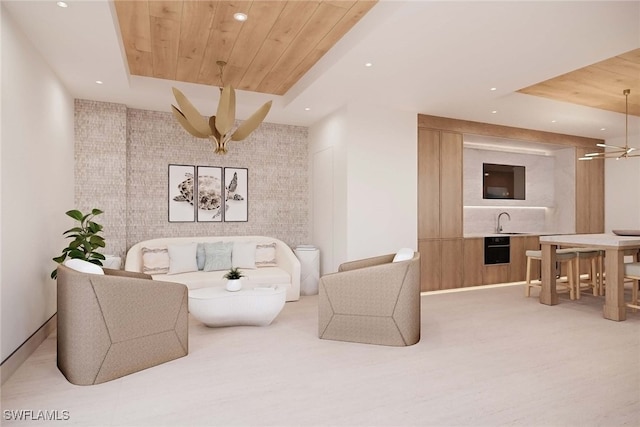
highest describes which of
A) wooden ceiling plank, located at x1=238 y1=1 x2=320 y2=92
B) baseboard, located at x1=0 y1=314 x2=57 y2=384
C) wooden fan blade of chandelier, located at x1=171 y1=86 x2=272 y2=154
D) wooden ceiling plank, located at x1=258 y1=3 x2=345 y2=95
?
wooden ceiling plank, located at x1=238 y1=1 x2=320 y2=92

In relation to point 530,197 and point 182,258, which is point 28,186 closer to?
point 182,258

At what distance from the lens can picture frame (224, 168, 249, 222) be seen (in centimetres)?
594

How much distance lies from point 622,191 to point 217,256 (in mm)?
7619

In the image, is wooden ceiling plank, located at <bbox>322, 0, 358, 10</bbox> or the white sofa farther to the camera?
the white sofa

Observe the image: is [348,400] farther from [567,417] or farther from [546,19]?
[546,19]

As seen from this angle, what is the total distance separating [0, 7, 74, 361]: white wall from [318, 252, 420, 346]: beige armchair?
2494 millimetres

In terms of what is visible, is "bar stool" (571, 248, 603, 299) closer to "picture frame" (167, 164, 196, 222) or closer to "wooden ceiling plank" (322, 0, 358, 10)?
"wooden ceiling plank" (322, 0, 358, 10)

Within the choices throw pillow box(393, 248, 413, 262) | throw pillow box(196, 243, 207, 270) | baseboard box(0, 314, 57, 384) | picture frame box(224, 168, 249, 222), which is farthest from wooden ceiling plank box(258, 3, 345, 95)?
baseboard box(0, 314, 57, 384)

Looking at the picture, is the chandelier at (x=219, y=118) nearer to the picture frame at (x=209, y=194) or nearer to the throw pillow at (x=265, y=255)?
the picture frame at (x=209, y=194)

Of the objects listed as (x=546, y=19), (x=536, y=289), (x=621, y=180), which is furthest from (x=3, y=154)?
(x=621, y=180)

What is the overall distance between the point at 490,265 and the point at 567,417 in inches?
172

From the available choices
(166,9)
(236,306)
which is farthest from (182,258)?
(166,9)

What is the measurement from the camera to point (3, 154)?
8.95ft

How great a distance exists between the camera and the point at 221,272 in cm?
521
